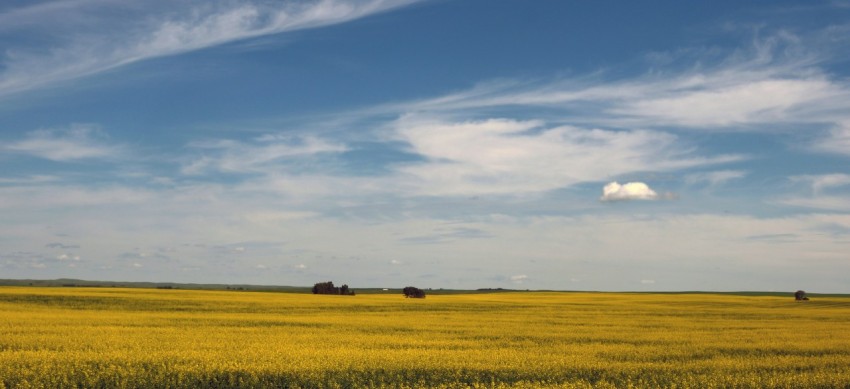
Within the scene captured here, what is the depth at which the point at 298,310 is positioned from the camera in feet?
170

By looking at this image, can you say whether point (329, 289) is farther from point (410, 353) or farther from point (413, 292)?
point (410, 353)

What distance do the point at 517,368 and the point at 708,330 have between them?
786 inches

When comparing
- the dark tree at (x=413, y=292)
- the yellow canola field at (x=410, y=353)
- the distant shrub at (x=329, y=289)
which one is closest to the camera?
the yellow canola field at (x=410, y=353)

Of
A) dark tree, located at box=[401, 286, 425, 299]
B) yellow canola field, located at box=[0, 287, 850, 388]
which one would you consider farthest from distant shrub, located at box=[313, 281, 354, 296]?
yellow canola field, located at box=[0, 287, 850, 388]

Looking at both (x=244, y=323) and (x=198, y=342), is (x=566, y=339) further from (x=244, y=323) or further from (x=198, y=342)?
(x=244, y=323)

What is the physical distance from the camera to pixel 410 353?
23.8 meters

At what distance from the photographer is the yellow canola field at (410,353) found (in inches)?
752

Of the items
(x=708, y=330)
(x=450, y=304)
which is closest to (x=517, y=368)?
(x=708, y=330)

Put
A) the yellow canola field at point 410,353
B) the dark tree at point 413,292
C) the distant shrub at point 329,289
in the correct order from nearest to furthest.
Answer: the yellow canola field at point 410,353
the dark tree at point 413,292
the distant shrub at point 329,289

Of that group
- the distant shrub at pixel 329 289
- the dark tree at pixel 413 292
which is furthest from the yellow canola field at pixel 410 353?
the distant shrub at pixel 329 289

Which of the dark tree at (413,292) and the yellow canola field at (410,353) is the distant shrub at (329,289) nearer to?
the dark tree at (413,292)

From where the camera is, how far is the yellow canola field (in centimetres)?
1909

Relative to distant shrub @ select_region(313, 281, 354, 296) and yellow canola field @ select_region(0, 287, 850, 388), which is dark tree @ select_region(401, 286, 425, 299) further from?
yellow canola field @ select_region(0, 287, 850, 388)

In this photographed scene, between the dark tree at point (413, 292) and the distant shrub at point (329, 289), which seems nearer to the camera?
the dark tree at point (413, 292)
